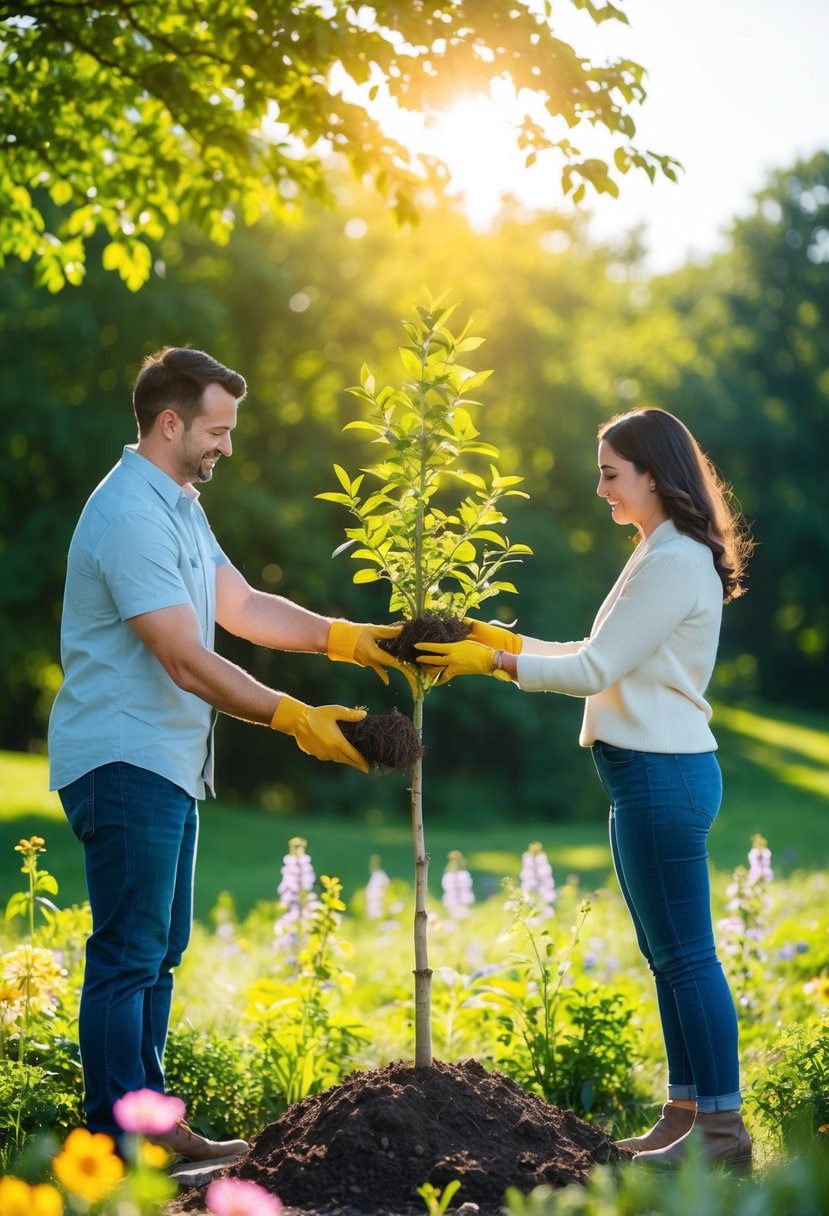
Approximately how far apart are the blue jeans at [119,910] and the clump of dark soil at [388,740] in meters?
0.59

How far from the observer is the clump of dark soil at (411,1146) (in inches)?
122

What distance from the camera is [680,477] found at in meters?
3.75

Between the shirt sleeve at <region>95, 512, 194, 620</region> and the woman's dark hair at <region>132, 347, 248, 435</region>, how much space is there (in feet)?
1.23

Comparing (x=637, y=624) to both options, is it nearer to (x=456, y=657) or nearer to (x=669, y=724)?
(x=669, y=724)

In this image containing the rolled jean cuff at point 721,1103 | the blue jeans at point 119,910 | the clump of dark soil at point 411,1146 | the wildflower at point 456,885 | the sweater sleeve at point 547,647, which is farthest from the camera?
the wildflower at point 456,885

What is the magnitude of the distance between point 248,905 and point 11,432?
8.55 m

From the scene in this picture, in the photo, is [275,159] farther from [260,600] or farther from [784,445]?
[784,445]

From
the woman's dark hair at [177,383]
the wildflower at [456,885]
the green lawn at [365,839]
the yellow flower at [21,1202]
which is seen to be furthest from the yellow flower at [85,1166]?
the green lawn at [365,839]

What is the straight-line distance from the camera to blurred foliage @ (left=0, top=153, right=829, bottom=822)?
17016 mm

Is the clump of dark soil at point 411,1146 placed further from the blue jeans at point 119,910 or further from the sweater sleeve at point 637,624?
the sweater sleeve at point 637,624

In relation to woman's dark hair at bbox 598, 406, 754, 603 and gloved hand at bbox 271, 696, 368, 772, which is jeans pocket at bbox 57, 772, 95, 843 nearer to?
gloved hand at bbox 271, 696, 368, 772

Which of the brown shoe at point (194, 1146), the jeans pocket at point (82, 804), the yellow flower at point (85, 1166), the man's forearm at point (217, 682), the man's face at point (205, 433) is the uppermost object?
the man's face at point (205, 433)

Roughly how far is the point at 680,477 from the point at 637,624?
495 millimetres

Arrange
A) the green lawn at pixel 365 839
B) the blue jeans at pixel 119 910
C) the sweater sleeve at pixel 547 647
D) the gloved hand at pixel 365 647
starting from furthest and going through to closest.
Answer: the green lawn at pixel 365 839
the sweater sleeve at pixel 547 647
the gloved hand at pixel 365 647
the blue jeans at pixel 119 910
